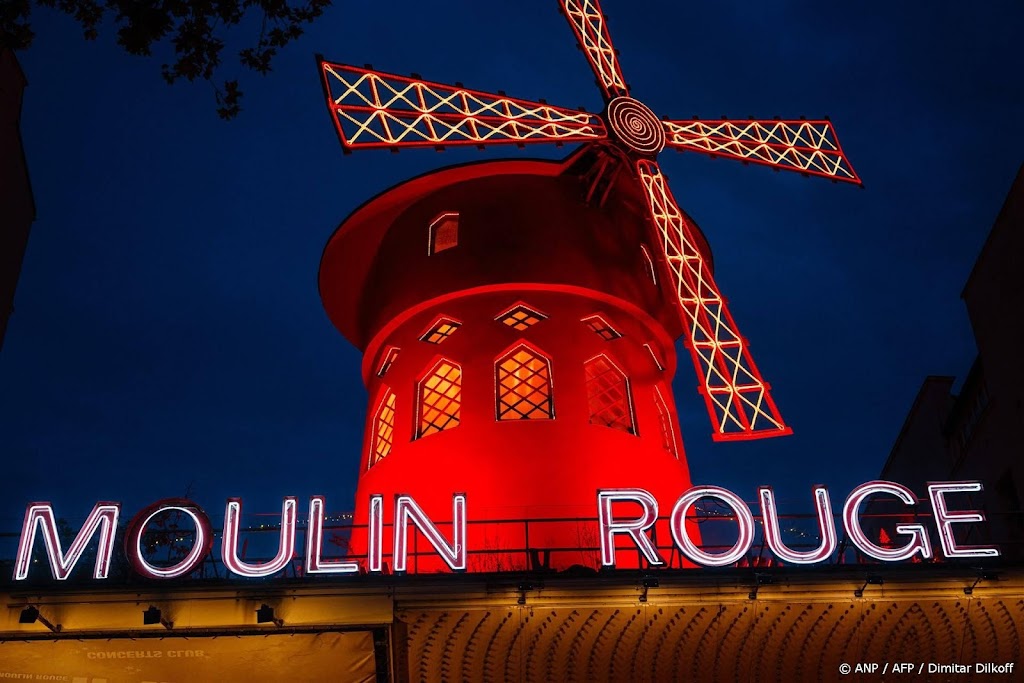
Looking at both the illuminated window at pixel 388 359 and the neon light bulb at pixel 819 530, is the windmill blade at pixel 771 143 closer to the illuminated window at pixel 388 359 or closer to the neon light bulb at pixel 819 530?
the illuminated window at pixel 388 359

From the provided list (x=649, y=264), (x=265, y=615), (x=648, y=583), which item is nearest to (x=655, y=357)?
(x=649, y=264)

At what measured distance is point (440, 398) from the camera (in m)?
10.9

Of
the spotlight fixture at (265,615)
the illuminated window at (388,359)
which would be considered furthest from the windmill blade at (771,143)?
the spotlight fixture at (265,615)

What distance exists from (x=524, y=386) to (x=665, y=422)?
1.87 m

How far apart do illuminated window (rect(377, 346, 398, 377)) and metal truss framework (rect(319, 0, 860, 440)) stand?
2.34m

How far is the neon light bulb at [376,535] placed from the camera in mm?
7957

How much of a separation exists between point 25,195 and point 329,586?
7615mm

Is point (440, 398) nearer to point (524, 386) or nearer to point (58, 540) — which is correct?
point (524, 386)

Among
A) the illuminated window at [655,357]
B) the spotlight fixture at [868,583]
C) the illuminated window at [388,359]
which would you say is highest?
the illuminated window at [388,359]

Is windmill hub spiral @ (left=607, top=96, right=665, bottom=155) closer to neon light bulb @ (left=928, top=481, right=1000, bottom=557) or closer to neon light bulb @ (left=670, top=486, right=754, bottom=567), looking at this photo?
neon light bulb @ (left=670, top=486, right=754, bottom=567)

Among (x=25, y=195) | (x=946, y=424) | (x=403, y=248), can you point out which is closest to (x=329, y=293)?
(x=403, y=248)

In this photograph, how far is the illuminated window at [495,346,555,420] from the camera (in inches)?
412

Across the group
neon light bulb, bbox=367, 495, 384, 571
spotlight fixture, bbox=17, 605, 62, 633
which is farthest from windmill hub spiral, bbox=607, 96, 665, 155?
spotlight fixture, bbox=17, 605, 62, 633

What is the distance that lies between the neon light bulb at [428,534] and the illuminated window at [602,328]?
3.58 m
